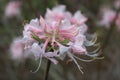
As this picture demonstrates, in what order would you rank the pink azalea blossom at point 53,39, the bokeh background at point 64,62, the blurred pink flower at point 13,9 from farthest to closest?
the blurred pink flower at point 13,9 → the bokeh background at point 64,62 → the pink azalea blossom at point 53,39

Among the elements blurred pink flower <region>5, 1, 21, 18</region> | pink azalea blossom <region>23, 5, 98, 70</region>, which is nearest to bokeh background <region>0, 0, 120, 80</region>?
blurred pink flower <region>5, 1, 21, 18</region>

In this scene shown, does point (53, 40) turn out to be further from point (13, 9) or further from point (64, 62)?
point (13, 9)

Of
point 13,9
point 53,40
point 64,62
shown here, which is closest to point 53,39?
point 53,40

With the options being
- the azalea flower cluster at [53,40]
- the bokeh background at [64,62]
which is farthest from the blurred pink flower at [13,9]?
the azalea flower cluster at [53,40]

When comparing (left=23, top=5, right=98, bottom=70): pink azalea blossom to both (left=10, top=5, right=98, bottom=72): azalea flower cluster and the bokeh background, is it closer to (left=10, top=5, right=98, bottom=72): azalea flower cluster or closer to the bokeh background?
(left=10, top=5, right=98, bottom=72): azalea flower cluster

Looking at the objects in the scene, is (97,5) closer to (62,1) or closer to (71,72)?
(62,1)

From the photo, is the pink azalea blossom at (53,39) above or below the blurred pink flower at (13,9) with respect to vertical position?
below

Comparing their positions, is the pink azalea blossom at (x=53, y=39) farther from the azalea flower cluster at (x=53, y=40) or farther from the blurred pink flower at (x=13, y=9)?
the blurred pink flower at (x=13, y=9)

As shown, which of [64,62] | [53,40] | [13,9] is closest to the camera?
[53,40]

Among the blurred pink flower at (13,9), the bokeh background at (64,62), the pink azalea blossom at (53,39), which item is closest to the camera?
the pink azalea blossom at (53,39)
